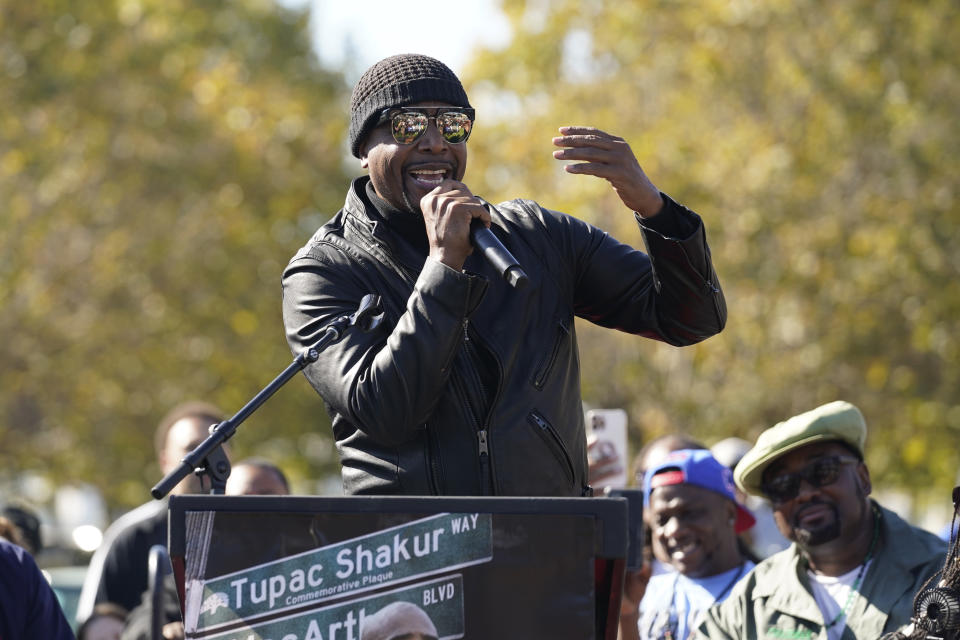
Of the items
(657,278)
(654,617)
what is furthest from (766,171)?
(657,278)

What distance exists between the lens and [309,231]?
2192cm

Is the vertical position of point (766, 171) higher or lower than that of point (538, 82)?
lower

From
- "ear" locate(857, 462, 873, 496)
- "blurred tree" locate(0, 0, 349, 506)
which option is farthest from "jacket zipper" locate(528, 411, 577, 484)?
"blurred tree" locate(0, 0, 349, 506)

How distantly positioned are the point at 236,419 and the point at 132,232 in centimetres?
1616

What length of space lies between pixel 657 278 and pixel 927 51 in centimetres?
1231

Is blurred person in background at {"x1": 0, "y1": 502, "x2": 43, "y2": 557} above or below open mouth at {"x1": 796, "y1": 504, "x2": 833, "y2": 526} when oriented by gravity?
above

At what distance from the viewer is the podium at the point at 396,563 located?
294 cm

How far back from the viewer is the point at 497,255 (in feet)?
10.4

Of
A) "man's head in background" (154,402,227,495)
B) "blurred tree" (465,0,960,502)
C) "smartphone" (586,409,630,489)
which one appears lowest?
"smartphone" (586,409,630,489)

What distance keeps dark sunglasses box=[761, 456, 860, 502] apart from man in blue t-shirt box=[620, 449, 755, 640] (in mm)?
868

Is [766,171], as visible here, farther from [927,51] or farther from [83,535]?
[83,535]

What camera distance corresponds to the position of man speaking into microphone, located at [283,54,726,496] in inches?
128

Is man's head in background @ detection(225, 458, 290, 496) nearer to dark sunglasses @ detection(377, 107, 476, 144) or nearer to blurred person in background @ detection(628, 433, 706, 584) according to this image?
blurred person in background @ detection(628, 433, 706, 584)

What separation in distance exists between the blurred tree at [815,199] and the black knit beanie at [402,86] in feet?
38.8
